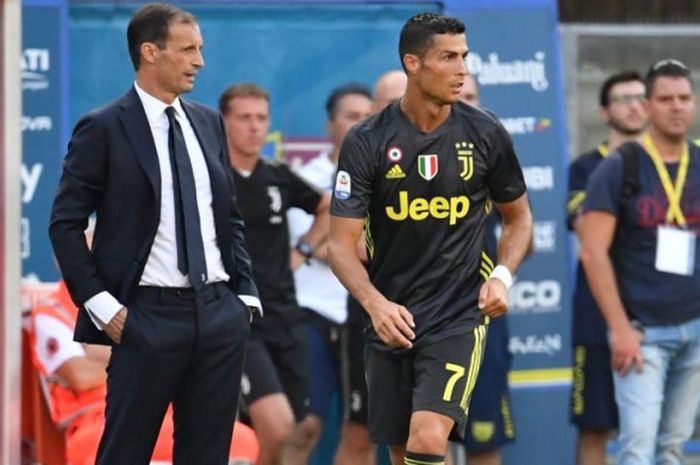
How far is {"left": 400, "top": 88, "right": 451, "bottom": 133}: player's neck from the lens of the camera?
7.38 metres

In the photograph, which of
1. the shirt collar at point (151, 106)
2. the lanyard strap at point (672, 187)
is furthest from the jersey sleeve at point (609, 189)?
the shirt collar at point (151, 106)

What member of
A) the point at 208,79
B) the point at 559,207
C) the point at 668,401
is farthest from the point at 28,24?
the point at 668,401

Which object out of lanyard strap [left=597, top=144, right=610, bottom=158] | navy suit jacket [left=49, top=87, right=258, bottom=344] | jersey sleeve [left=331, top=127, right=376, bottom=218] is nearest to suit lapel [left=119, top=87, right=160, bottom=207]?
navy suit jacket [left=49, top=87, right=258, bottom=344]

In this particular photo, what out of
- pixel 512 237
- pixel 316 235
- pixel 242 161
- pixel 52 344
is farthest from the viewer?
pixel 316 235

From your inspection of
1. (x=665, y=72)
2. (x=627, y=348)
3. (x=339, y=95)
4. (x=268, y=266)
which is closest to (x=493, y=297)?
(x=627, y=348)

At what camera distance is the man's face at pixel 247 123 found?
9695mm

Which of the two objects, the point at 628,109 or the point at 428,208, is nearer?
the point at 428,208

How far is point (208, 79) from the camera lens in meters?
10.7

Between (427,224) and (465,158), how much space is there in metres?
0.30

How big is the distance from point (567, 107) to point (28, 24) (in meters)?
3.52

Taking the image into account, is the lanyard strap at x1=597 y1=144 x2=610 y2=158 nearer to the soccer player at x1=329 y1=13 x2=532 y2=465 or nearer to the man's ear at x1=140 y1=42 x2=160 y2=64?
the soccer player at x1=329 y1=13 x2=532 y2=465

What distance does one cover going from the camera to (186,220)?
6852 mm

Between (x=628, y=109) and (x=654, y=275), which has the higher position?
(x=628, y=109)

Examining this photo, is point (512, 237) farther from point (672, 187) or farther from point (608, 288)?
point (672, 187)
